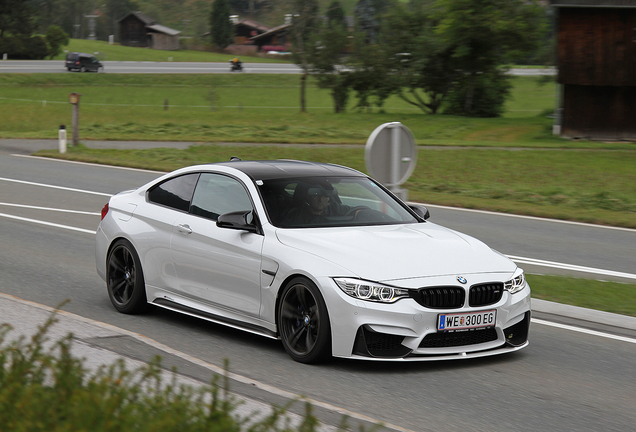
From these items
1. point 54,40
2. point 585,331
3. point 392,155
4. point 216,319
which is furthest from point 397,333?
point 54,40

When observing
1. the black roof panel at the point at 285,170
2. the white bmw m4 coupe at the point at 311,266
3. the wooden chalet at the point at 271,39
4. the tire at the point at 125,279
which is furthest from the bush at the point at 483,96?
the wooden chalet at the point at 271,39

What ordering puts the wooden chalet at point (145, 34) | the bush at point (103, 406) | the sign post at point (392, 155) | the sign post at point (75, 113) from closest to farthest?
the bush at point (103, 406), the sign post at point (392, 155), the sign post at point (75, 113), the wooden chalet at point (145, 34)

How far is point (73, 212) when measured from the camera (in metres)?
15.8

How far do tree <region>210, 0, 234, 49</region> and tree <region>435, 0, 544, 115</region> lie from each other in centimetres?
8979

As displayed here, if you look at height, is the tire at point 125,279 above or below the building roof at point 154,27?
below

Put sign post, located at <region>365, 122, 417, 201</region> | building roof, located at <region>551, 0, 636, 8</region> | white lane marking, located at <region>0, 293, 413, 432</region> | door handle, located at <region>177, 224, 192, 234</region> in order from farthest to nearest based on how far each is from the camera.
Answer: building roof, located at <region>551, 0, 636, 8</region>, sign post, located at <region>365, 122, 417, 201</region>, door handle, located at <region>177, 224, 192, 234</region>, white lane marking, located at <region>0, 293, 413, 432</region>

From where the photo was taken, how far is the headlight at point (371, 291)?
6316 millimetres

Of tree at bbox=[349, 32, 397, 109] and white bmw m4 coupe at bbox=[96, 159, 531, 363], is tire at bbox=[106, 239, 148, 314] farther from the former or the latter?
tree at bbox=[349, 32, 397, 109]

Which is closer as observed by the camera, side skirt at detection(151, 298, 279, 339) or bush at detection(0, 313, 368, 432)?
bush at detection(0, 313, 368, 432)

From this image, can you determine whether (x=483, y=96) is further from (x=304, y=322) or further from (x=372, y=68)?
(x=304, y=322)

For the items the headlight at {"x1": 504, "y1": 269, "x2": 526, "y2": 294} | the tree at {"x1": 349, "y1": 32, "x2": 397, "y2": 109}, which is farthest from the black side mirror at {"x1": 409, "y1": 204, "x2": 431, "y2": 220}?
the tree at {"x1": 349, "y1": 32, "x2": 397, "y2": 109}

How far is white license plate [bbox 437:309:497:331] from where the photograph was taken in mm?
6387

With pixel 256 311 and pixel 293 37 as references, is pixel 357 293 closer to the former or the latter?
pixel 256 311

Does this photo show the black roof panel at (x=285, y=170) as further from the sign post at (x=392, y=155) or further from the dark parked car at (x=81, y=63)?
the dark parked car at (x=81, y=63)
